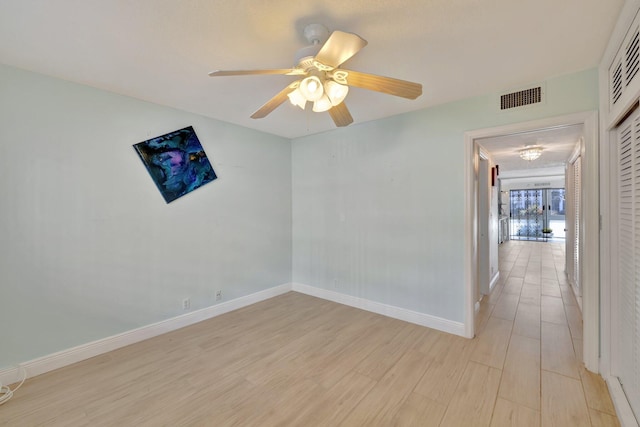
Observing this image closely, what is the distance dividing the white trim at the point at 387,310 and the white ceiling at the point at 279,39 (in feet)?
7.84

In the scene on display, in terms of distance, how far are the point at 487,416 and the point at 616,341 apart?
1.15m

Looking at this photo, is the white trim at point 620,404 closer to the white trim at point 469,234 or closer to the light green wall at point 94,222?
the white trim at point 469,234

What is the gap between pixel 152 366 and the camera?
7.52 feet

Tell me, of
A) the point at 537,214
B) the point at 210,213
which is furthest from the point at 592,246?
the point at 537,214

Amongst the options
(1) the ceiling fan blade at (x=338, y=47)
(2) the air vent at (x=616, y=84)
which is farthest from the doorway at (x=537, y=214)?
(1) the ceiling fan blade at (x=338, y=47)

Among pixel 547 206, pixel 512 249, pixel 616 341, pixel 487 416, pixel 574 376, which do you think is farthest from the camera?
pixel 547 206

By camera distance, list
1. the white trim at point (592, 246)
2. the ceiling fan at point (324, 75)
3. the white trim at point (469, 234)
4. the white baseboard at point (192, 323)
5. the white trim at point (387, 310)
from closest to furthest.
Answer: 1. the ceiling fan at point (324, 75)
2. the white trim at point (592, 246)
3. the white baseboard at point (192, 323)
4. the white trim at point (469, 234)
5. the white trim at point (387, 310)

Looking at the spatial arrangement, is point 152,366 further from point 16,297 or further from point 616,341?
point 616,341

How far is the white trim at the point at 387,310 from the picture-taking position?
284cm

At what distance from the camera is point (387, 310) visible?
3.31 m

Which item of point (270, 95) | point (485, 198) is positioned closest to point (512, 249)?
point (485, 198)

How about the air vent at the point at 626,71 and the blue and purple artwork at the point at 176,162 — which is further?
the blue and purple artwork at the point at 176,162

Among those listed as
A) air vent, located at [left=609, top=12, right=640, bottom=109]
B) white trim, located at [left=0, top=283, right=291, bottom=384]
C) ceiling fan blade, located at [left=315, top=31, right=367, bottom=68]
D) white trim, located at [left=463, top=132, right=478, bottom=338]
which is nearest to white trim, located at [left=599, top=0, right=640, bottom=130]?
air vent, located at [left=609, top=12, right=640, bottom=109]

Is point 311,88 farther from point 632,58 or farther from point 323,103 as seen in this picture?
point 632,58
